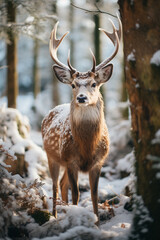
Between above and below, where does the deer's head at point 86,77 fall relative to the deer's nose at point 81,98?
above

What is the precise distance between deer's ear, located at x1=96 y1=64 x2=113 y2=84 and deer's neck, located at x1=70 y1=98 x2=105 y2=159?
0.55 meters

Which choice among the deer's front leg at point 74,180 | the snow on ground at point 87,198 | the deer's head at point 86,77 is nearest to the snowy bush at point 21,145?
the snow on ground at point 87,198

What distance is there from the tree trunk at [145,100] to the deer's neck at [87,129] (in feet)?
4.96

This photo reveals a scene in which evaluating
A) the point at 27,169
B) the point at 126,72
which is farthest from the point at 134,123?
the point at 27,169

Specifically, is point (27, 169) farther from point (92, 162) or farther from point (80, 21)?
point (80, 21)

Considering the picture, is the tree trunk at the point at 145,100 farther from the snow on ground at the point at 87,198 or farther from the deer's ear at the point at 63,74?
the deer's ear at the point at 63,74

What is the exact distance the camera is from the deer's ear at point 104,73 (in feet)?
17.1

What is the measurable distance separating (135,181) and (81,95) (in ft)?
5.43

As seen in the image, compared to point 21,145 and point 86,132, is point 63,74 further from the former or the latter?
point 21,145

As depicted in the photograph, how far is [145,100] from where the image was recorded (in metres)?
3.33

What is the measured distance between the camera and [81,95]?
182 inches

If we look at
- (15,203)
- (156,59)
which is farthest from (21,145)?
(156,59)

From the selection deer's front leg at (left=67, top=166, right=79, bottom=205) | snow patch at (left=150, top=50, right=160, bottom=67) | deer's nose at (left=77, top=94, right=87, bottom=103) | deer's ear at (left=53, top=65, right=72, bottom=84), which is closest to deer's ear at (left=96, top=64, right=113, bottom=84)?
deer's ear at (left=53, top=65, right=72, bottom=84)

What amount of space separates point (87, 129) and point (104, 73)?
1.06 m
